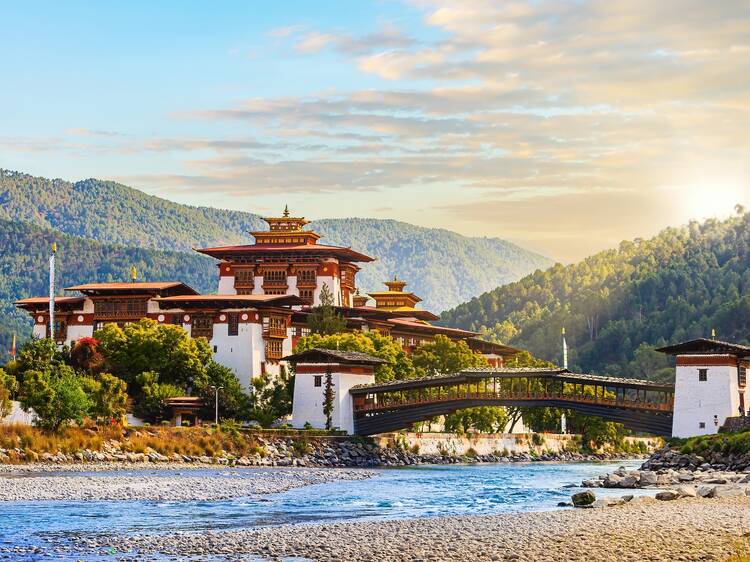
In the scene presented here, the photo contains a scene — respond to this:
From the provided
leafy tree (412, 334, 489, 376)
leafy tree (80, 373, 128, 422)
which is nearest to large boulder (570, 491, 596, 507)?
leafy tree (80, 373, 128, 422)

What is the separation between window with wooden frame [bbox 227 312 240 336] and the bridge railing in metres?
14.0

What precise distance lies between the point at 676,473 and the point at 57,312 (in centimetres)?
7072

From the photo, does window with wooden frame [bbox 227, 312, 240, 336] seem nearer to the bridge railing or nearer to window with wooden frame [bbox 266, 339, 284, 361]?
window with wooden frame [bbox 266, 339, 284, 361]

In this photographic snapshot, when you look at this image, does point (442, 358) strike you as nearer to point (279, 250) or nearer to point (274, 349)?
point (274, 349)

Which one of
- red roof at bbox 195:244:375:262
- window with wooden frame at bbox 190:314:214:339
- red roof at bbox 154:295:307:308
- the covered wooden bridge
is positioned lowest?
the covered wooden bridge

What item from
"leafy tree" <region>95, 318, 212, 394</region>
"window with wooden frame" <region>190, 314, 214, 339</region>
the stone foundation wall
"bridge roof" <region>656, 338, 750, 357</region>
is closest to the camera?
"bridge roof" <region>656, 338, 750, 357</region>

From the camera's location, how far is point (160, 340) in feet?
378

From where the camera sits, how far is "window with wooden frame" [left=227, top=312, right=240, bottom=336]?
399 feet

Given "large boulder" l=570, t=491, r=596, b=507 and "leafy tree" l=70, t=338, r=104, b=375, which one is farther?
"leafy tree" l=70, t=338, r=104, b=375

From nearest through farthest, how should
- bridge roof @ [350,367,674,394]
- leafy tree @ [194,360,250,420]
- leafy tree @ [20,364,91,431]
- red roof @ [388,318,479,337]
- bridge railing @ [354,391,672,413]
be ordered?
leafy tree @ [20,364,91,431] < bridge railing @ [354,391,672,413] < bridge roof @ [350,367,674,394] < leafy tree @ [194,360,250,420] < red roof @ [388,318,479,337]

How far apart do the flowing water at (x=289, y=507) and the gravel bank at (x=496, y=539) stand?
3.03 meters

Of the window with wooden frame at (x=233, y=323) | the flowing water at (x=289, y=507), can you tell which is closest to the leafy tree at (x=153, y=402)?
the window with wooden frame at (x=233, y=323)

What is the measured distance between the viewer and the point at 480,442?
121375mm

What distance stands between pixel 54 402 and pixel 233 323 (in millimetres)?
32623
